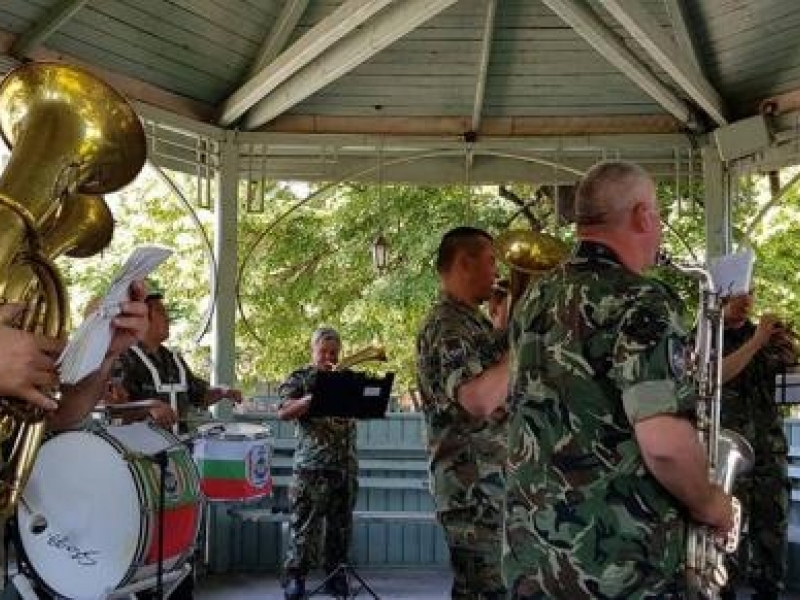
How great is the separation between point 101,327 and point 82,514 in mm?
2647

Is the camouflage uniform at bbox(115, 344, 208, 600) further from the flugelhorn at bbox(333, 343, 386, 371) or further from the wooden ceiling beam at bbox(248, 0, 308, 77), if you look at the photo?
the wooden ceiling beam at bbox(248, 0, 308, 77)

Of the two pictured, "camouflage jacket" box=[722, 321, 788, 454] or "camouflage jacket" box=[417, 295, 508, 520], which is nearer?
"camouflage jacket" box=[417, 295, 508, 520]

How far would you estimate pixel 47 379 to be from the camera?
191cm

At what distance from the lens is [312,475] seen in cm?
701

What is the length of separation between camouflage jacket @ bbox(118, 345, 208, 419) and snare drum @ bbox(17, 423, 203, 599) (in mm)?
738

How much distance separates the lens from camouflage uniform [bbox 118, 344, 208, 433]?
5610mm

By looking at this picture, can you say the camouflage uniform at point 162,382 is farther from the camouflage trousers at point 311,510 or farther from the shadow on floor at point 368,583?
the shadow on floor at point 368,583

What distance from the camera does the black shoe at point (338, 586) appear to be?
711 centimetres

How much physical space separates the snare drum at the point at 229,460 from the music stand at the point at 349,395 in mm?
395

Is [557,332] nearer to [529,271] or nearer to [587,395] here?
[587,395]

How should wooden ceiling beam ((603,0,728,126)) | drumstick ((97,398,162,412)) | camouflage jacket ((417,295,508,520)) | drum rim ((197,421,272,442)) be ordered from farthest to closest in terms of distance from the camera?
1. wooden ceiling beam ((603,0,728,126))
2. drum rim ((197,421,272,442))
3. drumstick ((97,398,162,412))
4. camouflage jacket ((417,295,508,520))

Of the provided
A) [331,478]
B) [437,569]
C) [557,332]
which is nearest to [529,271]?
[557,332]

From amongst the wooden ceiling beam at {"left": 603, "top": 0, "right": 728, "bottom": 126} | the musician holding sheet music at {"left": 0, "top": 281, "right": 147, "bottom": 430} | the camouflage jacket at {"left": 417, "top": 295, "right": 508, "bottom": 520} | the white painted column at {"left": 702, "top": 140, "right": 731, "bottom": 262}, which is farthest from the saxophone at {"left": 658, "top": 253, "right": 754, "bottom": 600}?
the white painted column at {"left": 702, "top": 140, "right": 731, "bottom": 262}

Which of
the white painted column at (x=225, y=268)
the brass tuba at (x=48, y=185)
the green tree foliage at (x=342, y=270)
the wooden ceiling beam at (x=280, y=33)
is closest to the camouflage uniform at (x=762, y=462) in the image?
the wooden ceiling beam at (x=280, y=33)
